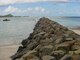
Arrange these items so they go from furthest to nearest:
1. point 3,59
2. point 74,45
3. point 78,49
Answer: point 3,59 < point 74,45 < point 78,49

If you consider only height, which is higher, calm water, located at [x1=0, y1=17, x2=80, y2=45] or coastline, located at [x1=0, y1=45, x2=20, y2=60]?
coastline, located at [x1=0, y1=45, x2=20, y2=60]

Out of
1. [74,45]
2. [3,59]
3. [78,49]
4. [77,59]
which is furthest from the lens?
[3,59]

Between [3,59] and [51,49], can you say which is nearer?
[51,49]

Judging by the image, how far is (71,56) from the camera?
17.2 ft

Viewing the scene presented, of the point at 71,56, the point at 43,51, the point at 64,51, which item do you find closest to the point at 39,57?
the point at 43,51

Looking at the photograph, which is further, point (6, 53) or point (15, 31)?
point (15, 31)

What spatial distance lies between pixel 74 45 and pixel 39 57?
2.95 feet

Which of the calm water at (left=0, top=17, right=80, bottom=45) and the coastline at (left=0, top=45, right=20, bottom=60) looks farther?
the calm water at (left=0, top=17, right=80, bottom=45)

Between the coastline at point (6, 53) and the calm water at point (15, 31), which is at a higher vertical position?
the coastline at point (6, 53)

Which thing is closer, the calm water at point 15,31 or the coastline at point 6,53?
the coastline at point 6,53

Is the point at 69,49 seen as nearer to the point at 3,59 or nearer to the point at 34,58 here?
the point at 34,58

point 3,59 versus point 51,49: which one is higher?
point 51,49

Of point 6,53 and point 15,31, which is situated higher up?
A: point 6,53

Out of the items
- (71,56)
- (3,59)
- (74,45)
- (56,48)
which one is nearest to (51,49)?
(56,48)
